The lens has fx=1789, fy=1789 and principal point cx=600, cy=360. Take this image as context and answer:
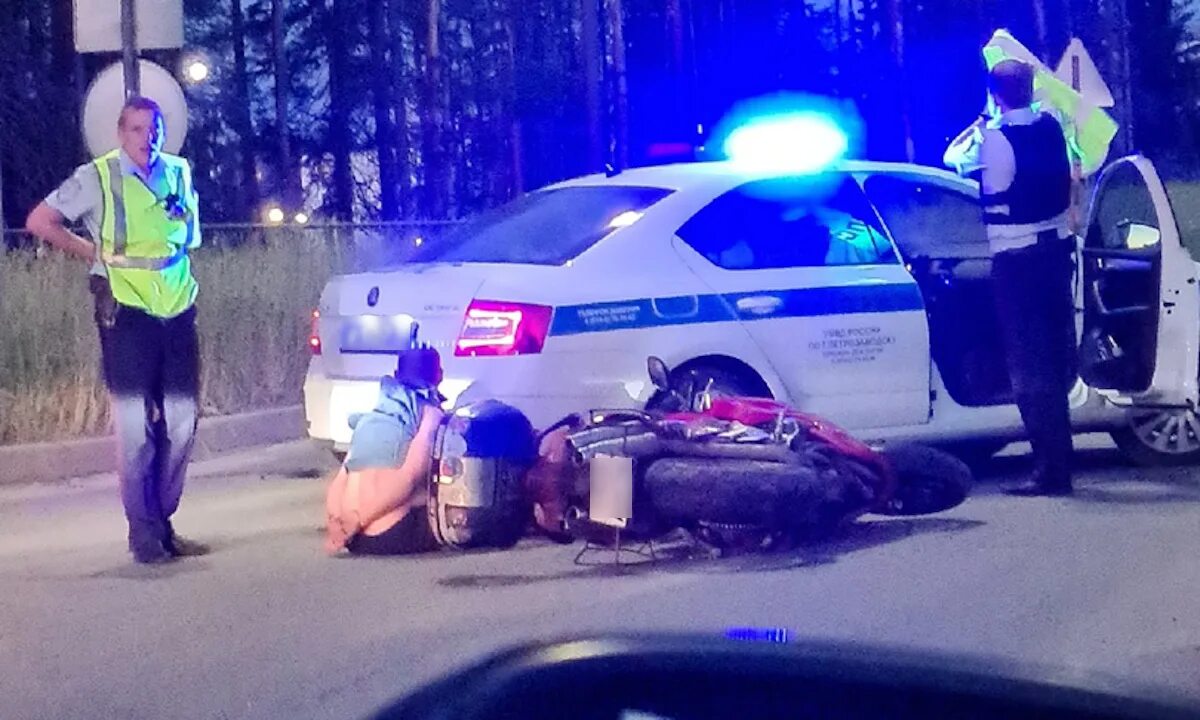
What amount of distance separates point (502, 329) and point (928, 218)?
231cm

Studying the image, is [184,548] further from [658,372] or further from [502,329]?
[658,372]

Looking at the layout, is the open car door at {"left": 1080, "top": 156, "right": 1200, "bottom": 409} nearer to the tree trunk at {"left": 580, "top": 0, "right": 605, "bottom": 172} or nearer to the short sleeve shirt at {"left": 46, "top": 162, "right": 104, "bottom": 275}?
the short sleeve shirt at {"left": 46, "top": 162, "right": 104, "bottom": 275}

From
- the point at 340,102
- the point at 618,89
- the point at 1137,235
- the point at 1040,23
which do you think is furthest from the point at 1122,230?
the point at 1040,23

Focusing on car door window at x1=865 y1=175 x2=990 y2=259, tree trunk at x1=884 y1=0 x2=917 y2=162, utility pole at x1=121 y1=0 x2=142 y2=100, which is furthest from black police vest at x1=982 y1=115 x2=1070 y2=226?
tree trunk at x1=884 y1=0 x2=917 y2=162

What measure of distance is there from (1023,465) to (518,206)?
2.94m

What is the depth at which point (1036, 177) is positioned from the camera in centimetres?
776

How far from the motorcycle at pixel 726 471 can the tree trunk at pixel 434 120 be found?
30.7 m

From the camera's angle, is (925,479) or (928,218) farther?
(928,218)

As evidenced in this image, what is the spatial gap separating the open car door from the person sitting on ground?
3.30 m

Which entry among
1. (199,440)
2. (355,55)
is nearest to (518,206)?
(199,440)

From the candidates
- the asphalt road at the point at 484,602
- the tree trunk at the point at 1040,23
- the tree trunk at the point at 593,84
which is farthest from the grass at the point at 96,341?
the tree trunk at the point at 1040,23

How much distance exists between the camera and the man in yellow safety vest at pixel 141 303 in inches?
269

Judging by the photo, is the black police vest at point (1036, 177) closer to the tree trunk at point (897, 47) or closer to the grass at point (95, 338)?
the grass at point (95, 338)

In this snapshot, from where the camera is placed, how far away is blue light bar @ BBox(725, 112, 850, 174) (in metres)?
7.95
